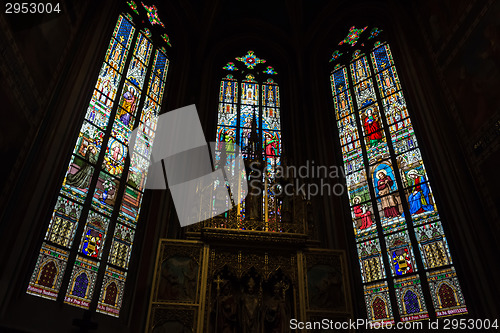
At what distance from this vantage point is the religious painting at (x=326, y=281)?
698 cm

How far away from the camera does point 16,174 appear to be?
241 inches

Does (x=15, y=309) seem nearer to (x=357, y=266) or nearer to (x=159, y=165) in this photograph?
(x=159, y=165)

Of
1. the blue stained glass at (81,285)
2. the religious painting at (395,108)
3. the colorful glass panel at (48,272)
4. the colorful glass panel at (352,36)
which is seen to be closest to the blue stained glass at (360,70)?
Answer: the colorful glass panel at (352,36)

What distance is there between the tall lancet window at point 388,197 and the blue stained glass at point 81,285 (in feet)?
17.6

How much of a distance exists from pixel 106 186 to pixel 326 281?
4.69 metres

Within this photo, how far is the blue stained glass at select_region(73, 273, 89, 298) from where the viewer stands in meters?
6.92

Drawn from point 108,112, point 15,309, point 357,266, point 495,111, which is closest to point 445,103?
point 495,111

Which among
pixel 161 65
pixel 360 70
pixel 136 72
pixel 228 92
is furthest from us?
pixel 228 92

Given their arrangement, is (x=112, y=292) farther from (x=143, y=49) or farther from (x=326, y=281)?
(x=143, y=49)

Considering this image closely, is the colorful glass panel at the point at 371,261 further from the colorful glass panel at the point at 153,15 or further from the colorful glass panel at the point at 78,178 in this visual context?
the colorful glass panel at the point at 153,15

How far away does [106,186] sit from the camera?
8.26 m

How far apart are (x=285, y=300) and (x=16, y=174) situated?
485 centimetres

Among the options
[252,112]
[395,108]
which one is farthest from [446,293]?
[252,112]

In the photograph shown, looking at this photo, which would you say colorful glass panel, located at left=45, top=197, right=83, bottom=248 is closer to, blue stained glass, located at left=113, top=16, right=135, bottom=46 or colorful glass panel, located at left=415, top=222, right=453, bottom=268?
blue stained glass, located at left=113, top=16, right=135, bottom=46
